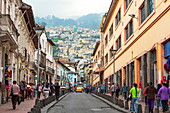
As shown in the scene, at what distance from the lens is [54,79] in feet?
279

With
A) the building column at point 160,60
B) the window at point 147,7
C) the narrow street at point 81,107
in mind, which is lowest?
the narrow street at point 81,107

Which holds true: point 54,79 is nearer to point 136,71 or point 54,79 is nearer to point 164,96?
point 136,71

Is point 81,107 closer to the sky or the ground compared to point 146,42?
closer to the ground

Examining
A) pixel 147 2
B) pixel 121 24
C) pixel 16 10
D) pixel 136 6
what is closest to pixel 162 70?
pixel 147 2

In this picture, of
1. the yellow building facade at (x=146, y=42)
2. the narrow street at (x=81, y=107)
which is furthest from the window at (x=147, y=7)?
the narrow street at (x=81, y=107)

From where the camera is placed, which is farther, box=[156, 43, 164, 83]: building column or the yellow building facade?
box=[156, 43, 164, 83]: building column

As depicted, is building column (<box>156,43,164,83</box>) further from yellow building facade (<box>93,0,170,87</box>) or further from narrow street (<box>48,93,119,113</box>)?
narrow street (<box>48,93,119,113</box>)

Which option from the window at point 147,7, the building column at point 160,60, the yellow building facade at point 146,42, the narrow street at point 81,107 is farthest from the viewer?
the window at point 147,7

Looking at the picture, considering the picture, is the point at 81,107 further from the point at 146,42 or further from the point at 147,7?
the point at 147,7

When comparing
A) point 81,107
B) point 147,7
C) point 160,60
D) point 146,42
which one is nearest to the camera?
point 160,60

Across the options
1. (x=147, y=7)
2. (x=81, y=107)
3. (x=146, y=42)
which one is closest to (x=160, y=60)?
(x=146, y=42)

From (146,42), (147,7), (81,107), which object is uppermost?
(147,7)

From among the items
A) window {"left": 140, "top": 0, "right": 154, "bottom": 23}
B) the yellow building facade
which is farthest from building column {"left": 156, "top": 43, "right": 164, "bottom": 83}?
window {"left": 140, "top": 0, "right": 154, "bottom": 23}

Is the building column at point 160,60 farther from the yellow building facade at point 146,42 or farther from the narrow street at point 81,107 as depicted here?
the narrow street at point 81,107
